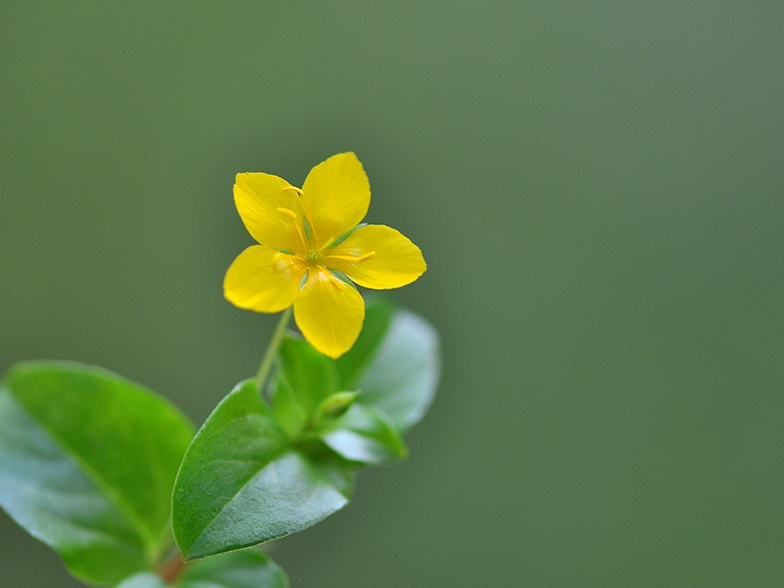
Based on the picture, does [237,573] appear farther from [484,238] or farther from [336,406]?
[484,238]

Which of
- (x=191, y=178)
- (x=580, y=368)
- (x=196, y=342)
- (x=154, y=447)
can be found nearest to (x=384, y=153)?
(x=191, y=178)

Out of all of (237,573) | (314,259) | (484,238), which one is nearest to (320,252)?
(314,259)

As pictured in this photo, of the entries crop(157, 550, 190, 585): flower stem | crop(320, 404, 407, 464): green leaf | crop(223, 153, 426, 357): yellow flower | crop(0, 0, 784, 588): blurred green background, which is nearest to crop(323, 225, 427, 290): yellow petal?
crop(223, 153, 426, 357): yellow flower

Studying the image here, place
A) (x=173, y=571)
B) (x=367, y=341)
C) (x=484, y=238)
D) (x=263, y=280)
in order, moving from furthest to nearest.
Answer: (x=484, y=238) → (x=367, y=341) → (x=173, y=571) → (x=263, y=280)

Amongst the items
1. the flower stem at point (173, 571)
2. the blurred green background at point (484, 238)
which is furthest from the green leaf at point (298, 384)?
the blurred green background at point (484, 238)

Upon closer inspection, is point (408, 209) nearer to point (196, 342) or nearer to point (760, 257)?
point (196, 342)

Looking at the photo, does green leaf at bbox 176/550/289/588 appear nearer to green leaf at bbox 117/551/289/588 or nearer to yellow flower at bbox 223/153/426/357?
green leaf at bbox 117/551/289/588

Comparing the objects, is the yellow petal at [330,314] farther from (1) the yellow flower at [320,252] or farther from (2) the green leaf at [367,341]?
(2) the green leaf at [367,341]
